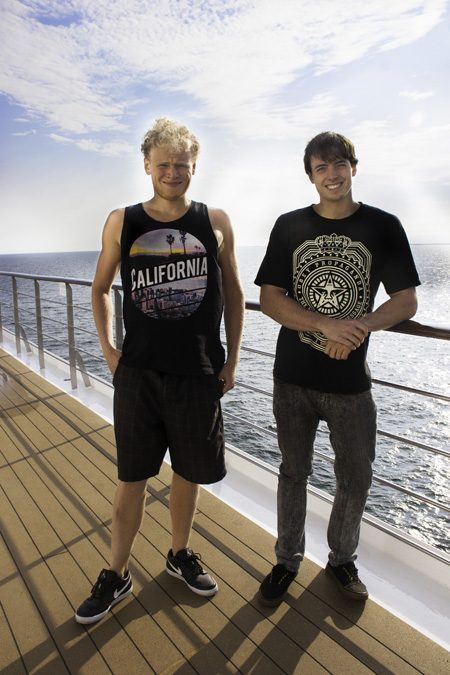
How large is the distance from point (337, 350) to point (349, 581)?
0.71m

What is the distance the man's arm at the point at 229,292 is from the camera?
1.33 m

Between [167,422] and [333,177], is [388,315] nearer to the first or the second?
[333,177]

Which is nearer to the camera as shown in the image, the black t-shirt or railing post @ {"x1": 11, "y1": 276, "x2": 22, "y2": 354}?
the black t-shirt

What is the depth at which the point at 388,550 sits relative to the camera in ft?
5.27

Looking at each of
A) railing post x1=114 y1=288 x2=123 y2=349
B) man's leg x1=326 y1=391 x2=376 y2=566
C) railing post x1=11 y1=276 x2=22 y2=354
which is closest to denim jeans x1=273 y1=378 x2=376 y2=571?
man's leg x1=326 y1=391 x2=376 y2=566

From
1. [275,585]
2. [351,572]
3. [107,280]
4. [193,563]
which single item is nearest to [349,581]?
[351,572]

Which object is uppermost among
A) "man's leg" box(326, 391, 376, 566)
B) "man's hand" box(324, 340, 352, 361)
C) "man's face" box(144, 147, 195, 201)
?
"man's face" box(144, 147, 195, 201)

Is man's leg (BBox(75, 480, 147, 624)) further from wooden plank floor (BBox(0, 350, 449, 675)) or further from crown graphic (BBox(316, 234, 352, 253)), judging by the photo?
crown graphic (BBox(316, 234, 352, 253))

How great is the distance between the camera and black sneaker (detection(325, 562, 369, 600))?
1.37m

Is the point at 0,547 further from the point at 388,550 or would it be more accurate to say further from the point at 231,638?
the point at 388,550

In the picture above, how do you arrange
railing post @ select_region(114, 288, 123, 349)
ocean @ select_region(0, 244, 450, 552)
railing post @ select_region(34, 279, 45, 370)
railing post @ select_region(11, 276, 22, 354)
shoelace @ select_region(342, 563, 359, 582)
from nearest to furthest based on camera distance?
shoelace @ select_region(342, 563, 359, 582), railing post @ select_region(114, 288, 123, 349), railing post @ select_region(34, 279, 45, 370), railing post @ select_region(11, 276, 22, 354), ocean @ select_region(0, 244, 450, 552)

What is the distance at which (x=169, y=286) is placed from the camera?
1.26 m

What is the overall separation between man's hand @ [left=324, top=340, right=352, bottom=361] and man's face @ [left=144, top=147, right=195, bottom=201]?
0.56 meters

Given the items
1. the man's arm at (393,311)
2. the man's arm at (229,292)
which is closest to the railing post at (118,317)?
the man's arm at (229,292)
